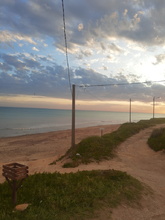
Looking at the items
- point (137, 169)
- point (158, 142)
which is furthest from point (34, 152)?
point (137, 169)

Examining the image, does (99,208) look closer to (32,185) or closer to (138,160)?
(32,185)

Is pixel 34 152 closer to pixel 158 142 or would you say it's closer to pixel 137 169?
pixel 158 142

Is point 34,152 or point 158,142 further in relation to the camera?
point 34,152

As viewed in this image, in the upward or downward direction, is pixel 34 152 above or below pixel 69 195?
below

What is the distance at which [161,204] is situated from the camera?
6.96 m

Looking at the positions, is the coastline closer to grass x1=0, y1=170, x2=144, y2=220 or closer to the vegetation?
grass x1=0, y1=170, x2=144, y2=220

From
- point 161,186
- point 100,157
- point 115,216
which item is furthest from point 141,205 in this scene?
point 100,157

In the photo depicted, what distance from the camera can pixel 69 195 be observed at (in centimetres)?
676

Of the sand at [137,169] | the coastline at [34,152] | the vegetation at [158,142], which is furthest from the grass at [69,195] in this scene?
the vegetation at [158,142]

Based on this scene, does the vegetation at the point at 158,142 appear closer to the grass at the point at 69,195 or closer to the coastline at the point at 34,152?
the coastline at the point at 34,152

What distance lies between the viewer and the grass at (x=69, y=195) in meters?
5.50

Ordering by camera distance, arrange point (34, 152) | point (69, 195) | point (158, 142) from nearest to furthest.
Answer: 1. point (69, 195)
2. point (158, 142)
3. point (34, 152)

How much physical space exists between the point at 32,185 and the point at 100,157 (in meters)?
7.26

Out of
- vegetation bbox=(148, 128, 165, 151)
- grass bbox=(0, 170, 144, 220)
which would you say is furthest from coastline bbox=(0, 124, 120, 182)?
vegetation bbox=(148, 128, 165, 151)
